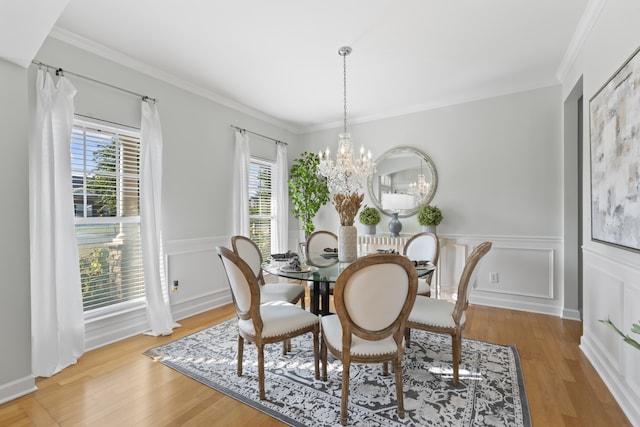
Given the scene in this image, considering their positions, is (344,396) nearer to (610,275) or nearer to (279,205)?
(610,275)

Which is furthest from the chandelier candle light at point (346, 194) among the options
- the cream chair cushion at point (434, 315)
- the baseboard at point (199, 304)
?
the baseboard at point (199, 304)

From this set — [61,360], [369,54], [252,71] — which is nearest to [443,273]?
[369,54]

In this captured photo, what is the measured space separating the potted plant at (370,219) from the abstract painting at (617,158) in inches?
96.4

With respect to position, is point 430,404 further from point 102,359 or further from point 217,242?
point 217,242

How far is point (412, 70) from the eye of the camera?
3271 millimetres

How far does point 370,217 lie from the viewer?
440 centimetres

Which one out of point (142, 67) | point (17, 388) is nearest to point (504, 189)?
point (142, 67)

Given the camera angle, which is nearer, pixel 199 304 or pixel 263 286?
pixel 263 286

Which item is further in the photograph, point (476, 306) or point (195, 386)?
point (476, 306)

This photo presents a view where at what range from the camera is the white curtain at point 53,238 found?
2287mm

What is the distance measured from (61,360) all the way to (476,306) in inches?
173

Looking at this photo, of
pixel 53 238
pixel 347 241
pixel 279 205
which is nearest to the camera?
pixel 53 238

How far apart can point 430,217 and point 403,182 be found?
78 cm

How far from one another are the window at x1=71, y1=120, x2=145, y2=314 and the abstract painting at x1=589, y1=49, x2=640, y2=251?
13.0 ft
